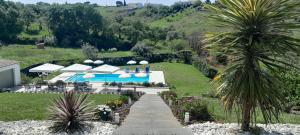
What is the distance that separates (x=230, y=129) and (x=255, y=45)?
311 cm

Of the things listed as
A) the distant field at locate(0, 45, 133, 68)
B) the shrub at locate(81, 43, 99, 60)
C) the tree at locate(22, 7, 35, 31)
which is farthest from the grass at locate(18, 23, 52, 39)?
the shrub at locate(81, 43, 99, 60)

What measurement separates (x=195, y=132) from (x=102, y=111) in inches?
153

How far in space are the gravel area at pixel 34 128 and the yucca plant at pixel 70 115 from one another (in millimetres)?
343

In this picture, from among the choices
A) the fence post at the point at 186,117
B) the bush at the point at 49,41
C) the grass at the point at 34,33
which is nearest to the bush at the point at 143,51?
the bush at the point at 49,41

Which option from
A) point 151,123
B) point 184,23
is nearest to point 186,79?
point 151,123

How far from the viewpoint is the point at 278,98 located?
11.2m

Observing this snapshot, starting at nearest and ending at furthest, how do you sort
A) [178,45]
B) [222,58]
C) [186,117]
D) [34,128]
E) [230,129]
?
[222,58] < [230,129] < [34,128] < [186,117] < [178,45]

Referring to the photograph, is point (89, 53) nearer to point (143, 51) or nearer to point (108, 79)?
point (143, 51)

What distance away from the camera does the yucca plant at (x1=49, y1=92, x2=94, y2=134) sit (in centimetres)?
1255

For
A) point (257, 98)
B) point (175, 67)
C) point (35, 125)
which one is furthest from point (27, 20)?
point (257, 98)

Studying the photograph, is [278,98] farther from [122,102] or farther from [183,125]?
[122,102]

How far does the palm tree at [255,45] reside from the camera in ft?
35.9

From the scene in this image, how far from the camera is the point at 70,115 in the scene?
41.6ft

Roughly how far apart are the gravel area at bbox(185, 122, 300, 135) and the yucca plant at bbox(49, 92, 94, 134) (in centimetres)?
377
